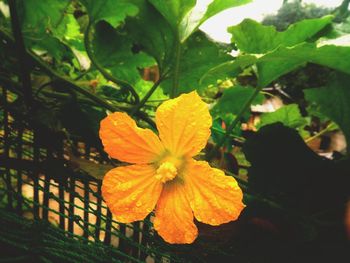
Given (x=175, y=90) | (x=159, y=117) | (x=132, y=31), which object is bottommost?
(x=159, y=117)

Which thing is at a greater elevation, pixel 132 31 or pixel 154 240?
pixel 132 31

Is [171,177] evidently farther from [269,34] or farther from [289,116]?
[289,116]

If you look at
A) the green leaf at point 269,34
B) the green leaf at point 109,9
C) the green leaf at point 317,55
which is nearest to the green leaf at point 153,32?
the green leaf at point 109,9

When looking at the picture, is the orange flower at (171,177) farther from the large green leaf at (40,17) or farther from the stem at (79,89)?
the large green leaf at (40,17)

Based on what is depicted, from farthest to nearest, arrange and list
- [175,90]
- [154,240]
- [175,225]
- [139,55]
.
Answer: [139,55] → [175,90] → [154,240] → [175,225]

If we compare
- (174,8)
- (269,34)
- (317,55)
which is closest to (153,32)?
(174,8)

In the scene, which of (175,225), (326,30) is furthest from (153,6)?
(175,225)

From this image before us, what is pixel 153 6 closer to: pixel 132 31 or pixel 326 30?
pixel 132 31
